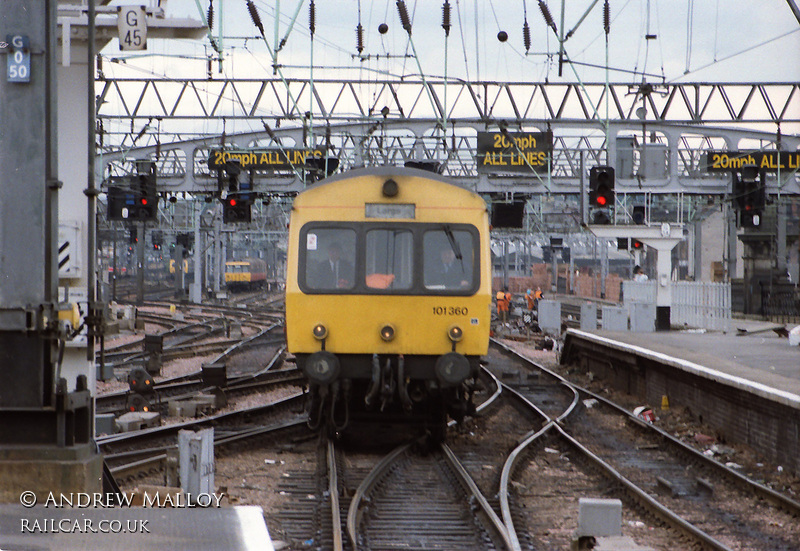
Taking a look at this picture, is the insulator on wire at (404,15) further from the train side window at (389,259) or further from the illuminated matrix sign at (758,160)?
the illuminated matrix sign at (758,160)

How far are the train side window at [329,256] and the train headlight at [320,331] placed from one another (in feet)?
1.48

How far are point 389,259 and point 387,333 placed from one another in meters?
0.77

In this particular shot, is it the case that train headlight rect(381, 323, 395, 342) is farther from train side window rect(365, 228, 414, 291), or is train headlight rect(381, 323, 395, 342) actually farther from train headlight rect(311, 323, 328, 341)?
train headlight rect(311, 323, 328, 341)

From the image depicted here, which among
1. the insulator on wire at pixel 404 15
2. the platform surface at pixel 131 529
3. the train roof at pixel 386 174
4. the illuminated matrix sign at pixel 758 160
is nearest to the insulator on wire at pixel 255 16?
the insulator on wire at pixel 404 15

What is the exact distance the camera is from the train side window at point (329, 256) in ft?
32.8

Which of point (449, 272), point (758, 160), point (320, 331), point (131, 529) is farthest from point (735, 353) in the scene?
point (758, 160)

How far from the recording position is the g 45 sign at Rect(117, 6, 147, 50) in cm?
767

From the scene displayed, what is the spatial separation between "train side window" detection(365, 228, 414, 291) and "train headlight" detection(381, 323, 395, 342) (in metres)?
0.40

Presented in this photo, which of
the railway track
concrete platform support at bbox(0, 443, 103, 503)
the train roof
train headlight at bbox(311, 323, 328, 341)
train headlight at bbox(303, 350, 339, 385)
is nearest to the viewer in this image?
concrete platform support at bbox(0, 443, 103, 503)

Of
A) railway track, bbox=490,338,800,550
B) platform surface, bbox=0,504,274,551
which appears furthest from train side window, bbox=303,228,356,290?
platform surface, bbox=0,504,274,551

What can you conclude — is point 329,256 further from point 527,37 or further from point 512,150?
point 512,150

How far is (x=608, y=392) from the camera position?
57.6 feet

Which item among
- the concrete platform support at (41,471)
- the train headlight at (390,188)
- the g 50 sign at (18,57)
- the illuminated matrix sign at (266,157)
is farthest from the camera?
the illuminated matrix sign at (266,157)

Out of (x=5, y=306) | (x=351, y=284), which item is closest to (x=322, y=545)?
(x=5, y=306)
